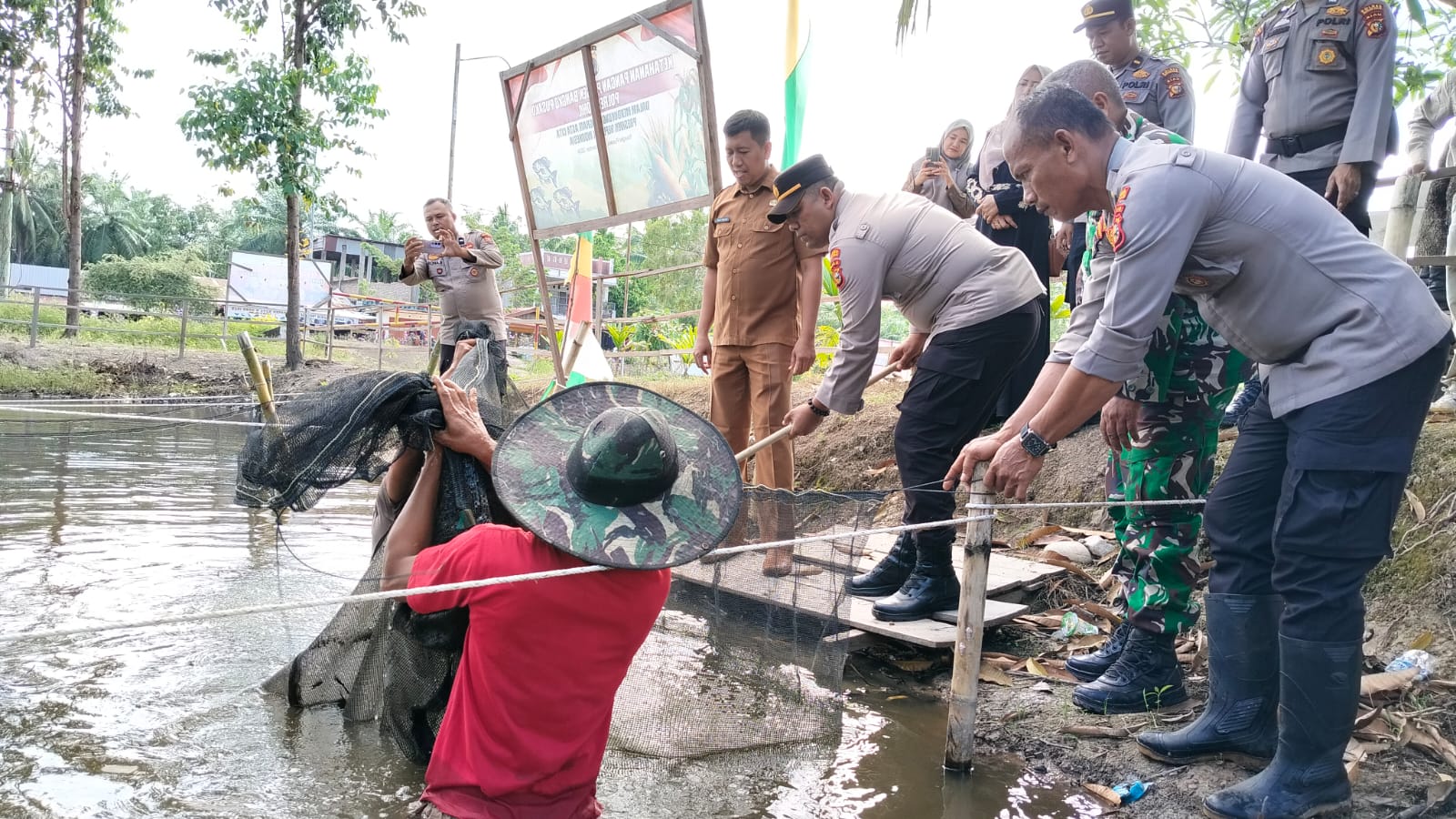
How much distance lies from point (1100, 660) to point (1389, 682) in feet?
2.54

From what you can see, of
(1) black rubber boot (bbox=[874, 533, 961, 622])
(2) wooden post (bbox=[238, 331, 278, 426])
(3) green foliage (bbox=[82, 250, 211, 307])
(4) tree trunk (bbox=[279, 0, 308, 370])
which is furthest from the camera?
(3) green foliage (bbox=[82, 250, 211, 307])

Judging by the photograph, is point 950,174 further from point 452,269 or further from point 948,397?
point 452,269

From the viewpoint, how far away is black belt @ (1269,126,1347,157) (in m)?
3.75

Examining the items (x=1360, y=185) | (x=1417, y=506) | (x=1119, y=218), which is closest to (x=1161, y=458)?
(x=1119, y=218)

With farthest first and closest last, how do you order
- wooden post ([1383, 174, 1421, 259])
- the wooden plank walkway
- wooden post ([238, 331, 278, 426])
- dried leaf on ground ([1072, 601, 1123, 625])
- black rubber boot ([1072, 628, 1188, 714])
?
wooden post ([1383, 174, 1421, 259]), dried leaf on ground ([1072, 601, 1123, 625]), the wooden plank walkway, black rubber boot ([1072, 628, 1188, 714]), wooden post ([238, 331, 278, 426])

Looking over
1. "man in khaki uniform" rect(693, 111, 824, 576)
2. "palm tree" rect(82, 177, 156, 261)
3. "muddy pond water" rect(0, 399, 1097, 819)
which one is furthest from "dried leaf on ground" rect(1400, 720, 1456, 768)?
"palm tree" rect(82, 177, 156, 261)

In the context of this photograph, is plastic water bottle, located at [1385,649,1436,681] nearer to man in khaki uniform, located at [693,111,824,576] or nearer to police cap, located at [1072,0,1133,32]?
man in khaki uniform, located at [693,111,824,576]

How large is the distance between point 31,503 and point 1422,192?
7.81m

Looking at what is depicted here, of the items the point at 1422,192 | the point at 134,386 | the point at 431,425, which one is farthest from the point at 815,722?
the point at 134,386

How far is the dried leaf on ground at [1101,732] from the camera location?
280 centimetres

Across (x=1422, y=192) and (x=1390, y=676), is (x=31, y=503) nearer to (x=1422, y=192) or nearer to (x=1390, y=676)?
(x=1390, y=676)

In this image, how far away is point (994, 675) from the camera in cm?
338

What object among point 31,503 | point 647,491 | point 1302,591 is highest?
point 647,491

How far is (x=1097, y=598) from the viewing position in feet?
13.1
